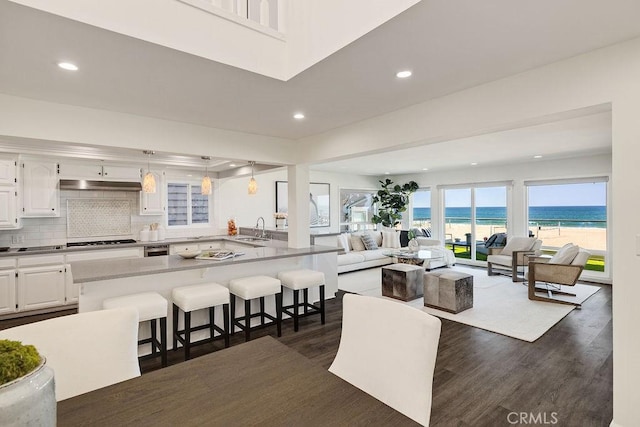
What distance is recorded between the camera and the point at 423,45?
1966 millimetres

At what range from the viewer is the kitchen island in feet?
9.44

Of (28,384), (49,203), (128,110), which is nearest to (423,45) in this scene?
(28,384)

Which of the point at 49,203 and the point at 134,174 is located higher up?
the point at 134,174

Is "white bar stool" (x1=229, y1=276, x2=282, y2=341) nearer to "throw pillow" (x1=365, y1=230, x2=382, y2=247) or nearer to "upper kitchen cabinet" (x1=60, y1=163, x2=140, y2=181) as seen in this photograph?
"upper kitchen cabinet" (x1=60, y1=163, x2=140, y2=181)

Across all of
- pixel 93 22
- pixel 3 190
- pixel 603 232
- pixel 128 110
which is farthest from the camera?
pixel 603 232

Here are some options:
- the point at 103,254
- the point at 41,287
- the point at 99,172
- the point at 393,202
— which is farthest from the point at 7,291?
the point at 393,202

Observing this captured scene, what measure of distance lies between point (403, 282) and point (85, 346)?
4.31 meters

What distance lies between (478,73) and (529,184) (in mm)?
6021

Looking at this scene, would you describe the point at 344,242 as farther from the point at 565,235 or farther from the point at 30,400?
the point at 30,400

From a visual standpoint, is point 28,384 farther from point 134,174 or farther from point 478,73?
point 134,174

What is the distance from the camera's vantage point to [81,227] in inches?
210

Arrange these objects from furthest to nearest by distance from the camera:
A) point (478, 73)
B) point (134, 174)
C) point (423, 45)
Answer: point (134, 174)
point (478, 73)
point (423, 45)

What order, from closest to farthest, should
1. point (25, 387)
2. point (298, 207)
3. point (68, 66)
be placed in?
point (25, 387)
point (68, 66)
point (298, 207)

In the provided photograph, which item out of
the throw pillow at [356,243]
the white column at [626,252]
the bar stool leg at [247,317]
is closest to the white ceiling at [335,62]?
the white column at [626,252]
